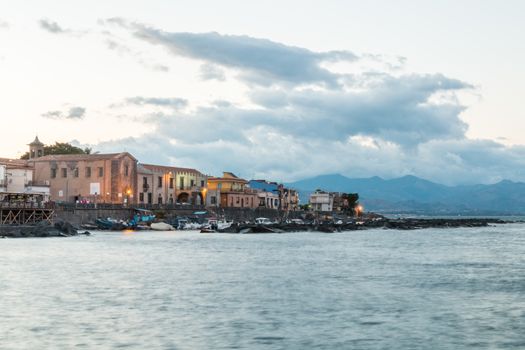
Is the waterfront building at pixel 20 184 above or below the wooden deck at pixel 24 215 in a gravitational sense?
above

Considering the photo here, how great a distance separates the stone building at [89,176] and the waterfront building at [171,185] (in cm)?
562

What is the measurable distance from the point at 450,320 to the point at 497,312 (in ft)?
10.4

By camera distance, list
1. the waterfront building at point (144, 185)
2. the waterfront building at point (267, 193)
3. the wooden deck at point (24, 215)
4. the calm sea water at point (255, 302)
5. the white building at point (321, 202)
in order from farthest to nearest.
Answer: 1. the white building at point (321, 202)
2. the waterfront building at point (267, 193)
3. the waterfront building at point (144, 185)
4. the wooden deck at point (24, 215)
5. the calm sea water at point (255, 302)

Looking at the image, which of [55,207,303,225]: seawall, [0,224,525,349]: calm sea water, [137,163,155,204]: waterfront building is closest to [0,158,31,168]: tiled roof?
[55,207,303,225]: seawall

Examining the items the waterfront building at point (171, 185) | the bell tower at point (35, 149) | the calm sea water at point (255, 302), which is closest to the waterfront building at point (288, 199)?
the waterfront building at point (171, 185)

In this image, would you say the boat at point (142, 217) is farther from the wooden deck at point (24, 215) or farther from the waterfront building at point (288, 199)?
the waterfront building at point (288, 199)

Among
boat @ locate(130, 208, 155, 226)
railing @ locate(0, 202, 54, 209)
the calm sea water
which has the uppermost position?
railing @ locate(0, 202, 54, 209)

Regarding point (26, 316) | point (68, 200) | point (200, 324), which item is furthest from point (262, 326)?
point (68, 200)

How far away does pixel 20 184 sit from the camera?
104 m

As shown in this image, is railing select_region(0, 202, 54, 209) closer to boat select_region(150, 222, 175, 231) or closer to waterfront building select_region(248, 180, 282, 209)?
boat select_region(150, 222, 175, 231)

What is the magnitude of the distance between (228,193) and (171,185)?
17961 millimetres

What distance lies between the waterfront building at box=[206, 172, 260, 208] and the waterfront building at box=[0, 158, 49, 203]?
3948 cm

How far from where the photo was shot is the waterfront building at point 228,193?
141625 mm

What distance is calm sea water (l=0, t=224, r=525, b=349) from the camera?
77.4ft
